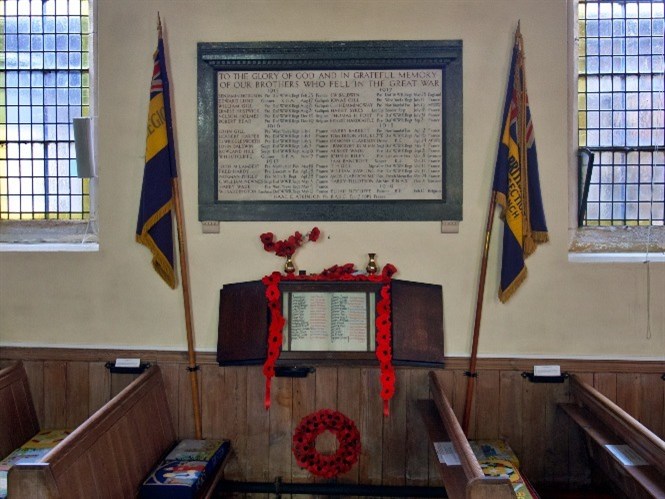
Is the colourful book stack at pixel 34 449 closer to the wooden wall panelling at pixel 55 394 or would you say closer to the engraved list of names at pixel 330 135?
the wooden wall panelling at pixel 55 394

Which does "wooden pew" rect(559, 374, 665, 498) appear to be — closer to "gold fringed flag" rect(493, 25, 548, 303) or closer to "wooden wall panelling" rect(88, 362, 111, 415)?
"gold fringed flag" rect(493, 25, 548, 303)

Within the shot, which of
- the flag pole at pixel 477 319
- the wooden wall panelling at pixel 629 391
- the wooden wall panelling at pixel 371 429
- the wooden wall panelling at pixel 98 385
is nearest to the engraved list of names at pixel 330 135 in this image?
the flag pole at pixel 477 319

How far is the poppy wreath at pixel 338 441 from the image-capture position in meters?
3.15

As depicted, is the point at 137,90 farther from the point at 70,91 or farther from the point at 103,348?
the point at 103,348

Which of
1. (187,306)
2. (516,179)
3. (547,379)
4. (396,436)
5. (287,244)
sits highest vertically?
(516,179)

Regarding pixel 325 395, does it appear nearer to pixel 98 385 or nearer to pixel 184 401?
pixel 184 401

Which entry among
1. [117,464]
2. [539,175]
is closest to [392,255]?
[539,175]

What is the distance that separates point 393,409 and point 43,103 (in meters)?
2.84

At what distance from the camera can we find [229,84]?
10.6 ft

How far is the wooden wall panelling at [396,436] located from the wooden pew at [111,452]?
1200 millimetres

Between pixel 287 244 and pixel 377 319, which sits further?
pixel 287 244

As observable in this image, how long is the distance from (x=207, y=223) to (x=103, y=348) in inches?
37.4

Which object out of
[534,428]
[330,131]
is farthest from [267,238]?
[534,428]

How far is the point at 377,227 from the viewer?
3213 mm
